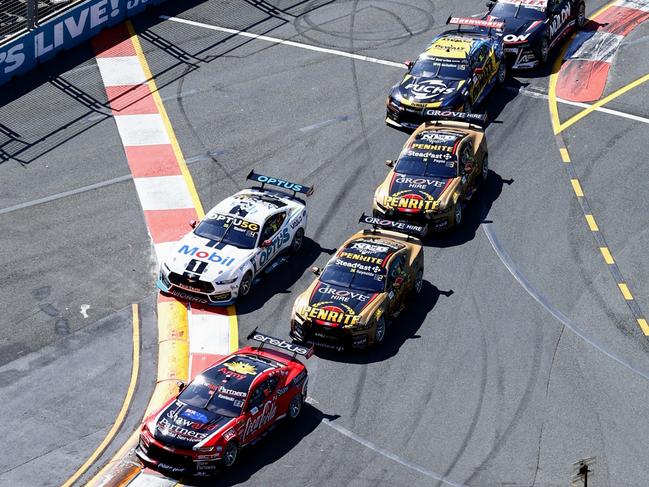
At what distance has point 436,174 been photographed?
3089 cm

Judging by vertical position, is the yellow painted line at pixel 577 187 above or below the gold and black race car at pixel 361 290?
below

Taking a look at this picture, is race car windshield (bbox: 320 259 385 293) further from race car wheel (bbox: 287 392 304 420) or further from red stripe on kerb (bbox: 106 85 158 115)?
red stripe on kerb (bbox: 106 85 158 115)

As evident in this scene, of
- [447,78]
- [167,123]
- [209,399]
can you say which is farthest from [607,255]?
[167,123]

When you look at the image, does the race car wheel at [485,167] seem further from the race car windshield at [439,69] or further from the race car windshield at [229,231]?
the race car windshield at [229,231]

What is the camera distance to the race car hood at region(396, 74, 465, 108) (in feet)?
112

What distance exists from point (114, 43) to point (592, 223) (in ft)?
52.0

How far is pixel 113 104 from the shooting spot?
118 feet

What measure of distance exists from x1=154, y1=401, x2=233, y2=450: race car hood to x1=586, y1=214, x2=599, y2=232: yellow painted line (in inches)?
464

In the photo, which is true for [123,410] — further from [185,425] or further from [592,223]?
[592,223]

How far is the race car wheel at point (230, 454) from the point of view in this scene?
22688 millimetres

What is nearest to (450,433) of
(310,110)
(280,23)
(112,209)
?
(112,209)

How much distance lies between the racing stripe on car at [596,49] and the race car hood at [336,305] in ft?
42.1

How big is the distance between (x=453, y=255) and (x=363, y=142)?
5.80 metres

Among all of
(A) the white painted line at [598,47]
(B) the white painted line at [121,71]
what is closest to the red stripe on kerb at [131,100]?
(B) the white painted line at [121,71]
